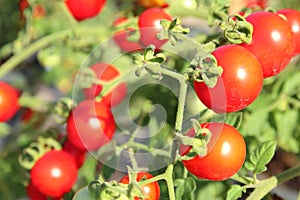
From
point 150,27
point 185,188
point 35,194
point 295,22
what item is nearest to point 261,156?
point 185,188

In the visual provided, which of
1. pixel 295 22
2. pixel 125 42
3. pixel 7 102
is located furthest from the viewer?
pixel 7 102

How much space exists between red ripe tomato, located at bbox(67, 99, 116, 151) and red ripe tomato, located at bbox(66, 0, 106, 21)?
271 mm

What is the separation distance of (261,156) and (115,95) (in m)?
0.34

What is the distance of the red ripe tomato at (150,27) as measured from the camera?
1193mm

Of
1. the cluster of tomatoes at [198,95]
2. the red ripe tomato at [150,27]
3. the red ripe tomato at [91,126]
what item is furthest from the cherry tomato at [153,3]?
the red ripe tomato at [91,126]

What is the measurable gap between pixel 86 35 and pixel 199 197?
463 millimetres

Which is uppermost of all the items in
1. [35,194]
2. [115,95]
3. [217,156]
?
[217,156]

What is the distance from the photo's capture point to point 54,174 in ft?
4.00

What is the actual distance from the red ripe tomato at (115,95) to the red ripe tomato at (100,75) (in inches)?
0.8

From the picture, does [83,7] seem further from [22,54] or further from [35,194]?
[35,194]

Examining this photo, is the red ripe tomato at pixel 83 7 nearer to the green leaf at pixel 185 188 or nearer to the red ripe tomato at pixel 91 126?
the red ripe tomato at pixel 91 126

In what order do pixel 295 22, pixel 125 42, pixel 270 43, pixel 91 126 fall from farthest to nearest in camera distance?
1. pixel 125 42
2. pixel 91 126
3. pixel 295 22
4. pixel 270 43

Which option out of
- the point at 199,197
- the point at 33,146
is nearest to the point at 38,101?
the point at 33,146

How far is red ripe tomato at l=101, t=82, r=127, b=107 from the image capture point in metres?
1.24
